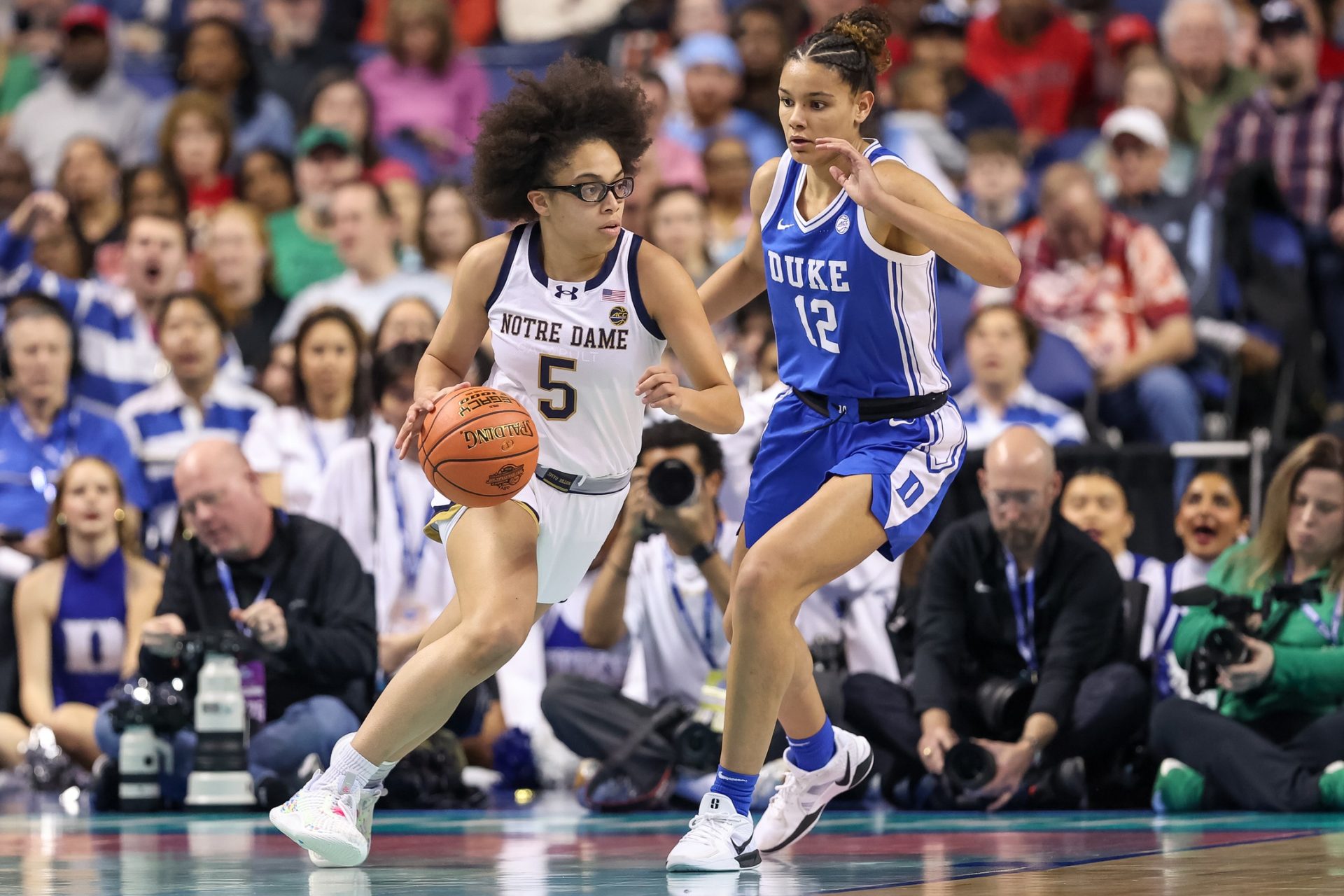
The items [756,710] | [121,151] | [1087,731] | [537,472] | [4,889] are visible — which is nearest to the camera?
[4,889]

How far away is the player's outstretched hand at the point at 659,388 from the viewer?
5.39 metres

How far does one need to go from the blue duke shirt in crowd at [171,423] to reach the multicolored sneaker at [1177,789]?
521cm

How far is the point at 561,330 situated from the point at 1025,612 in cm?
294

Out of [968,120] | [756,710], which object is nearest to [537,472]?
[756,710]

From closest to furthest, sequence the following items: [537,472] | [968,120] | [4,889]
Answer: [4,889]
[537,472]
[968,120]

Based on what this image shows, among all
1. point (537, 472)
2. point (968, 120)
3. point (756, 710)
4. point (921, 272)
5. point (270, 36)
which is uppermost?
point (270, 36)

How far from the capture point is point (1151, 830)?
6680 millimetres

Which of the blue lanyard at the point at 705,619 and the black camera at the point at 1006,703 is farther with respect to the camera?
the blue lanyard at the point at 705,619

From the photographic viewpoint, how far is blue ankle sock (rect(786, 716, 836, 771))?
6.14 metres

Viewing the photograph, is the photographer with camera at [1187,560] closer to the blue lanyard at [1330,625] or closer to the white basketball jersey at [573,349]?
the blue lanyard at [1330,625]

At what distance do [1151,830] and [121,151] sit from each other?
939 cm

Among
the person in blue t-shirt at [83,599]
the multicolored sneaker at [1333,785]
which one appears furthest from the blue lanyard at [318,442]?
the multicolored sneaker at [1333,785]

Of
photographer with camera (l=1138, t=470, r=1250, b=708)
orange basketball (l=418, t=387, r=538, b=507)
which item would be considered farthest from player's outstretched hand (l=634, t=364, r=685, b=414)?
photographer with camera (l=1138, t=470, r=1250, b=708)

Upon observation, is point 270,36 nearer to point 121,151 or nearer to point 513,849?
point 121,151
